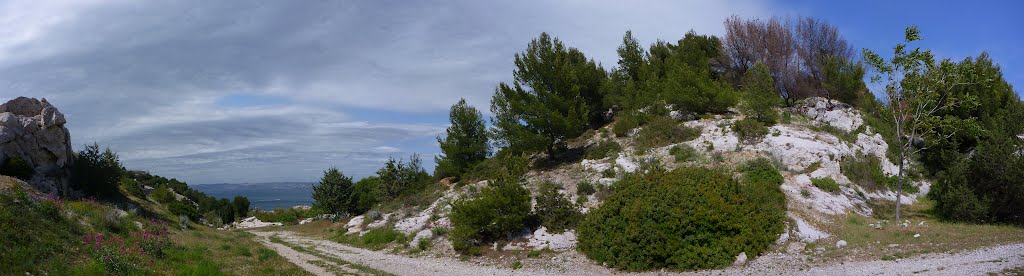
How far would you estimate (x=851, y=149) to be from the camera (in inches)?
1013

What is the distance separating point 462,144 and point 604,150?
1126 cm

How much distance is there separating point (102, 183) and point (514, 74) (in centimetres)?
2878

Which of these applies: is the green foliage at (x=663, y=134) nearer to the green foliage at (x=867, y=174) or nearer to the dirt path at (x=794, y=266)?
the green foliage at (x=867, y=174)

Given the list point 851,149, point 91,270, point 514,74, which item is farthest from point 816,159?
point 91,270

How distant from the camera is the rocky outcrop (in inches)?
1047

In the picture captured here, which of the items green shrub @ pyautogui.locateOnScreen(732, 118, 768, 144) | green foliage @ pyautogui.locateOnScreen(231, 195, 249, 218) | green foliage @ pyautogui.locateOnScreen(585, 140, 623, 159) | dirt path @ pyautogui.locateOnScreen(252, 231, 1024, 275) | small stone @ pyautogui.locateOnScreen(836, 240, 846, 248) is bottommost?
dirt path @ pyautogui.locateOnScreen(252, 231, 1024, 275)

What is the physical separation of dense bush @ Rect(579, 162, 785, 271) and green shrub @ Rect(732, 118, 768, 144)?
1026 cm

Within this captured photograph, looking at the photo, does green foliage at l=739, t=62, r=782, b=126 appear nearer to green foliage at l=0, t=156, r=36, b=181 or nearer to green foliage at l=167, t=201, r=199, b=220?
green foliage at l=0, t=156, r=36, b=181

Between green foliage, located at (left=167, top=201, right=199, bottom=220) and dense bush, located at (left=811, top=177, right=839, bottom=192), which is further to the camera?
green foliage, located at (left=167, top=201, right=199, bottom=220)

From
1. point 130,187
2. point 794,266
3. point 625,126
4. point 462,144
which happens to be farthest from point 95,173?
point 794,266

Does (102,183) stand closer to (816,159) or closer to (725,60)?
(816,159)

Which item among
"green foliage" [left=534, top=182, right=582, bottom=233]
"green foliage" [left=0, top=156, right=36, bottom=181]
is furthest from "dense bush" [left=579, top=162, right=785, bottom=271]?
"green foliage" [left=0, top=156, right=36, bottom=181]

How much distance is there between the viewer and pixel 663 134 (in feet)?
97.8

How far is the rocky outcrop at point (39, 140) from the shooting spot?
2659cm
